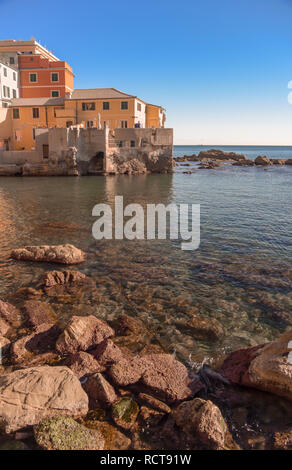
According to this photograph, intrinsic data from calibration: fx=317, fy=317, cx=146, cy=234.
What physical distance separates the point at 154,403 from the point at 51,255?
759cm

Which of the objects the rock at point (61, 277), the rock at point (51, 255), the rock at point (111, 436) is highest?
the rock at point (51, 255)

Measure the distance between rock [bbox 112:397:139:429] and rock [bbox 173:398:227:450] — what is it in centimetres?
66

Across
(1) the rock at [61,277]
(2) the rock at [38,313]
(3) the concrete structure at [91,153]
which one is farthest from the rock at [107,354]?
(3) the concrete structure at [91,153]

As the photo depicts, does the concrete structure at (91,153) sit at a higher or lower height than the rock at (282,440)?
higher

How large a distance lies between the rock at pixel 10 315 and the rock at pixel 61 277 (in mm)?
1700

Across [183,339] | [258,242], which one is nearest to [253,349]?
[183,339]

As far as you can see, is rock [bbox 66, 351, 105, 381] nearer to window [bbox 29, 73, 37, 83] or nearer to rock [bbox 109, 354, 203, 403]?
rock [bbox 109, 354, 203, 403]

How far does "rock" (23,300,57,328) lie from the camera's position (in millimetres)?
7598

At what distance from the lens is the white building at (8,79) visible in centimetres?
4944

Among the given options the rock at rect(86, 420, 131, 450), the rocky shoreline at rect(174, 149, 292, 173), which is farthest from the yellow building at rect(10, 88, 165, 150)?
the rock at rect(86, 420, 131, 450)

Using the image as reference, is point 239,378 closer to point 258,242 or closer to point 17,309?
point 17,309

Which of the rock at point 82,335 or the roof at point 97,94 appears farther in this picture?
the roof at point 97,94

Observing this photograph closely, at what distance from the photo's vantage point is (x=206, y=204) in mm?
25016

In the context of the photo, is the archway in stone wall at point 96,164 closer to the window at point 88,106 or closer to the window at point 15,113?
the window at point 88,106
